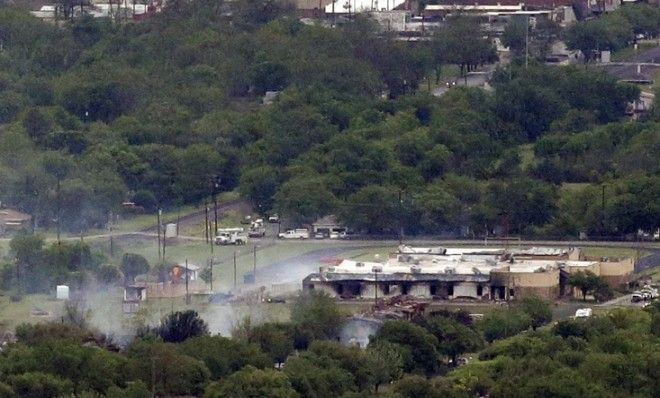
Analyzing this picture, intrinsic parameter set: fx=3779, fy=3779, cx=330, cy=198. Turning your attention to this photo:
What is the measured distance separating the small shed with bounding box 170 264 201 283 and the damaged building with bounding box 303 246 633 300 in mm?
1250

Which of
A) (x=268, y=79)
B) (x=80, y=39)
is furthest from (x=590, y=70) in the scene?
(x=80, y=39)

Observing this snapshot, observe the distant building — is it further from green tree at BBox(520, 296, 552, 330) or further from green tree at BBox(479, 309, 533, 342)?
green tree at BBox(479, 309, 533, 342)

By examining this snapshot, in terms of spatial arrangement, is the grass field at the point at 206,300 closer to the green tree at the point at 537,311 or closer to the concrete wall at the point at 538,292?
the concrete wall at the point at 538,292

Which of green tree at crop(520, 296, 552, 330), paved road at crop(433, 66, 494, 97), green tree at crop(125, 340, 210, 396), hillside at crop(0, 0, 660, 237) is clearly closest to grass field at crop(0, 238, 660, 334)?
green tree at crop(520, 296, 552, 330)

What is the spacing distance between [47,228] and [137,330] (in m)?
8.80

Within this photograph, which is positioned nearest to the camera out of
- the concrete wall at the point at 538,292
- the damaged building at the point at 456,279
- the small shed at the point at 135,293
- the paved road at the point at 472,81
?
the small shed at the point at 135,293

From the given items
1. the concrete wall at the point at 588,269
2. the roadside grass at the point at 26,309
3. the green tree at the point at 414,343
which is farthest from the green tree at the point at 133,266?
the green tree at the point at 414,343

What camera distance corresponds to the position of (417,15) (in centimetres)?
6700

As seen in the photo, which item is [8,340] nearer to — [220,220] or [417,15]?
[220,220]

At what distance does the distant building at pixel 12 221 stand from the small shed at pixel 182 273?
369cm

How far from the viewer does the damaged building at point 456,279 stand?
39969 mm

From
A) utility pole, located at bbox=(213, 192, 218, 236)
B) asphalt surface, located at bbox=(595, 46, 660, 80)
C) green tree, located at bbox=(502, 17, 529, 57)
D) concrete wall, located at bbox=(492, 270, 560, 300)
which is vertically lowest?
concrete wall, located at bbox=(492, 270, 560, 300)

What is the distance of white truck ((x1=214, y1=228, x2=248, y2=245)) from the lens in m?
43.4

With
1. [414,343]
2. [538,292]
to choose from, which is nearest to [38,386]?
[414,343]
